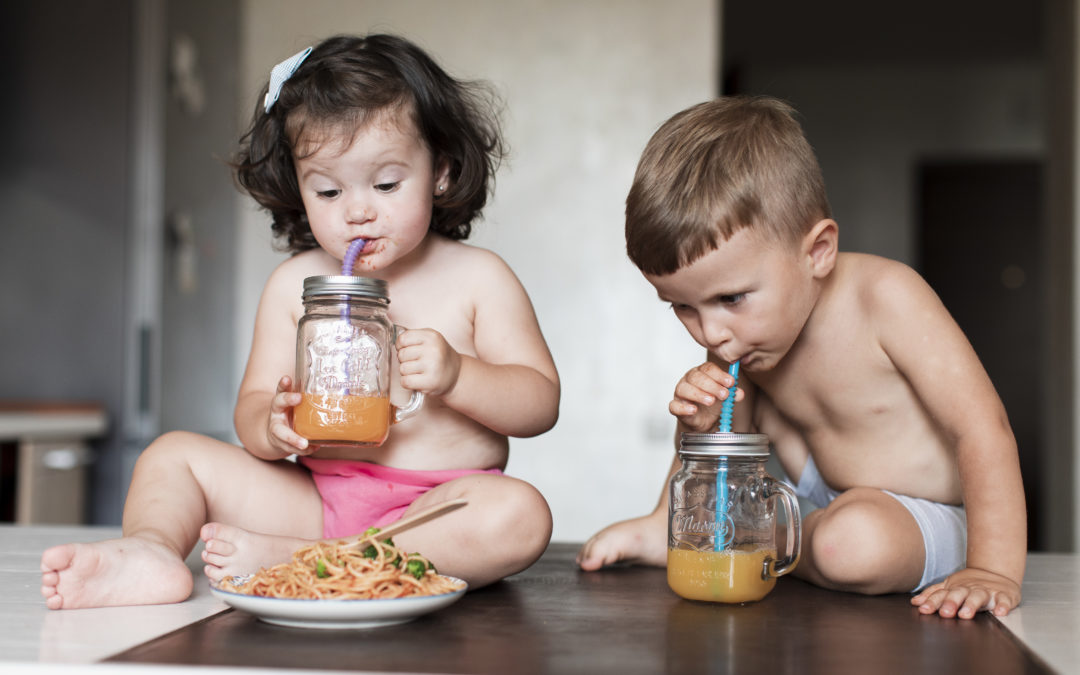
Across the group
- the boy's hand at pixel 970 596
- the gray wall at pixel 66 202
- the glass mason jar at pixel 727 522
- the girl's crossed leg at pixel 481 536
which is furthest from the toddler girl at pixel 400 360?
the gray wall at pixel 66 202

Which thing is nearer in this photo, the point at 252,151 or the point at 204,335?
the point at 252,151

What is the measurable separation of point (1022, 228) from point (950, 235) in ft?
1.52

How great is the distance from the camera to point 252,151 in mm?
1380

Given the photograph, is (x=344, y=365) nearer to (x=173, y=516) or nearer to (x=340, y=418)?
(x=340, y=418)

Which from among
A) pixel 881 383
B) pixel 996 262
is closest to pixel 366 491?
pixel 881 383

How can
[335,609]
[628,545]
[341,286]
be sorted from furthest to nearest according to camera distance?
[628,545], [341,286], [335,609]

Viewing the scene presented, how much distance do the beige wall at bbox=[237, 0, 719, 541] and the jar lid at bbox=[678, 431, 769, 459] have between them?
1941 mm

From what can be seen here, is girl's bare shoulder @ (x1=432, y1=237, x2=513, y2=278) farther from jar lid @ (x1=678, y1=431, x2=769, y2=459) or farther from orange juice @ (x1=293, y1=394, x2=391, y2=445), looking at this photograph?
jar lid @ (x1=678, y1=431, x2=769, y2=459)

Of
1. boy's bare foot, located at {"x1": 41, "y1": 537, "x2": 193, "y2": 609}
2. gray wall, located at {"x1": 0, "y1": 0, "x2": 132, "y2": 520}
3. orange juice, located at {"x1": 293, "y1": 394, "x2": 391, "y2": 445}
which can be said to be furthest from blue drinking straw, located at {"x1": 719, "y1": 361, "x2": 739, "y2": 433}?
gray wall, located at {"x1": 0, "y1": 0, "x2": 132, "y2": 520}

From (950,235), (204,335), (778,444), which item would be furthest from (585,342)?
(950,235)

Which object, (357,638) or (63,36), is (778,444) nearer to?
(357,638)

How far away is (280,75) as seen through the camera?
1310 millimetres

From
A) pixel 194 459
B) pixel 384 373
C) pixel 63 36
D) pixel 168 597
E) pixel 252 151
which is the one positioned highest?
pixel 63 36

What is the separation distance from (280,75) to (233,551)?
625 millimetres
